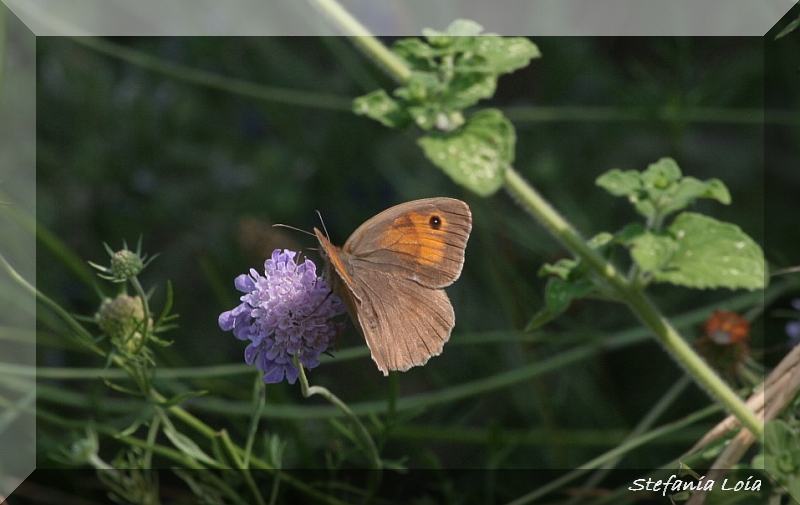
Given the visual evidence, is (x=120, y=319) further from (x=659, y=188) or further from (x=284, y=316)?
(x=659, y=188)

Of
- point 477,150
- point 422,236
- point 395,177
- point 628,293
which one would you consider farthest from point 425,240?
→ point 395,177

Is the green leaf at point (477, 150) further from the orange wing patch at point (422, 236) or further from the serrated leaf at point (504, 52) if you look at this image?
the orange wing patch at point (422, 236)

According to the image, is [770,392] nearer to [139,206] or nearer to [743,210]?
[743,210]

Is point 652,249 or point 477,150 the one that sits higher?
point 477,150

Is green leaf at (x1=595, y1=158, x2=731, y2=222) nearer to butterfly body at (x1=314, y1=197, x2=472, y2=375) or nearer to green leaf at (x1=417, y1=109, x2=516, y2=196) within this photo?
green leaf at (x1=417, y1=109, x2=516, y2=196)

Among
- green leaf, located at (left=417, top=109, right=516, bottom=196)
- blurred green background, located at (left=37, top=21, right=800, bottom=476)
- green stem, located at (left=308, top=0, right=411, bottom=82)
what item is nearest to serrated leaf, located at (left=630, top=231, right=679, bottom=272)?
green leaf, located at (left=417, top=109, right=516, bottom=196)
